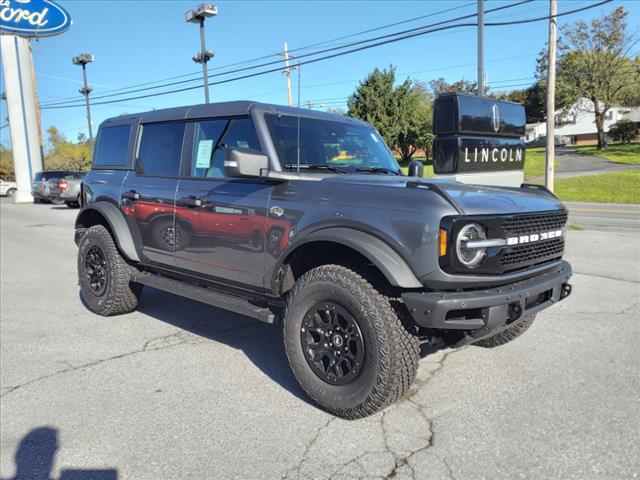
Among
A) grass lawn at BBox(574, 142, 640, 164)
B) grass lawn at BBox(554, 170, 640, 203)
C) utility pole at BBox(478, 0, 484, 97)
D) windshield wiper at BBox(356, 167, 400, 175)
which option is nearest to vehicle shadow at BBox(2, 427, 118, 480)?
windshield wiper at BBox(356, 167, 400, 175)

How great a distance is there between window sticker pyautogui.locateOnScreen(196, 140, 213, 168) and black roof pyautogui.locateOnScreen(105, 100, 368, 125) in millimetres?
221

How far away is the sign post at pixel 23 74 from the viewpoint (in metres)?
29.7

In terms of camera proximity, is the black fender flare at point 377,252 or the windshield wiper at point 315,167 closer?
the black fender flare at point 377,252

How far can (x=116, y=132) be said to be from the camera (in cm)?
544

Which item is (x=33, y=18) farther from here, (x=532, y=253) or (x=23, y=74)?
(x=532, y=253)

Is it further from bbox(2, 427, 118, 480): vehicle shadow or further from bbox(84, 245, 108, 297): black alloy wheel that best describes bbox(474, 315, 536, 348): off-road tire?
bbox(84, 245, 108, 297): black alloy wheel

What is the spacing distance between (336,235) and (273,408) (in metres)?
1.22

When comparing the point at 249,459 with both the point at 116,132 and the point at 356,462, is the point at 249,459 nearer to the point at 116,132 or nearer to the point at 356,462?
the point at 356,462

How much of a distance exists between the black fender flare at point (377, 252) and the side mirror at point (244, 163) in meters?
0.62

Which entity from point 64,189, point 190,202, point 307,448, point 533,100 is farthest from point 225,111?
point 533,100

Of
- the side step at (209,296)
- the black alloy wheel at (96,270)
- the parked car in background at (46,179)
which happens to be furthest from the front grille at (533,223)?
the parked car in background at (46,179)

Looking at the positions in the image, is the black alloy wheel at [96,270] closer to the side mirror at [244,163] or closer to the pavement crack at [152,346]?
the pavement crack at [152,346]

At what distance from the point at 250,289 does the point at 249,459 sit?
137 centimetres

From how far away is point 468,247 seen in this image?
283cm
